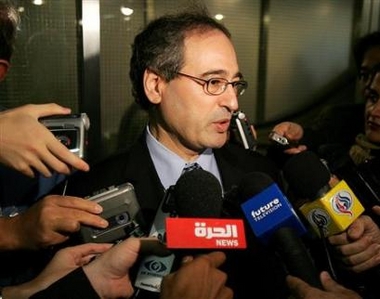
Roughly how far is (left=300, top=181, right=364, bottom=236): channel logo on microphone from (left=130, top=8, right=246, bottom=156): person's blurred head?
45 centimetres

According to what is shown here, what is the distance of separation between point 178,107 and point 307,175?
0.50m

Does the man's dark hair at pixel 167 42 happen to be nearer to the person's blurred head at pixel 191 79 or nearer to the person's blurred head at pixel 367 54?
the person's blurred head at pixel 191 79

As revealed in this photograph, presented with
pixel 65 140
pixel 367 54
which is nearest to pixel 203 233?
pixel 65 140

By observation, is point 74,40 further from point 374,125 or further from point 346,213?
point 346,213

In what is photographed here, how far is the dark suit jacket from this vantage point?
106 centimetres

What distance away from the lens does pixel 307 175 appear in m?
0.98

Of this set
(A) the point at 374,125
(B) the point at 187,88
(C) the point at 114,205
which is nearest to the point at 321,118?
(A) the point at 374,125

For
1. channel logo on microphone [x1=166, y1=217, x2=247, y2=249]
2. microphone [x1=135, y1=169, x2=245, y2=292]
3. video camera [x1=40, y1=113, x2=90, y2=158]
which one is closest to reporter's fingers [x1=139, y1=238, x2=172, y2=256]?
microphone [x1=135, y1=169, x2=245, y2=292]

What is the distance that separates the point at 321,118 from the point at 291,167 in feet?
4.10

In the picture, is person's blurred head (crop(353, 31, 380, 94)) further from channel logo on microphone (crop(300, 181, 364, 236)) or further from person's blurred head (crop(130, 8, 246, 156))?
channel logo on microphone (crop(300, 181, 364, 236))

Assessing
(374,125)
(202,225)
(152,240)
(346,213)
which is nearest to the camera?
(202,225)

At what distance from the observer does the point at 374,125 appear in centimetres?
159

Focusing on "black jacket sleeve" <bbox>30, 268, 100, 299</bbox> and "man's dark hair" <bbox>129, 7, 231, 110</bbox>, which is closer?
"black jacket sleeve" <bbox>30, 268, 100, 299</bbox>

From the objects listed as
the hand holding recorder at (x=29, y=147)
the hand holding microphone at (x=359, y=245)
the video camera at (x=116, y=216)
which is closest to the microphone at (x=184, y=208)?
the video camera at (x=116, y=216)
